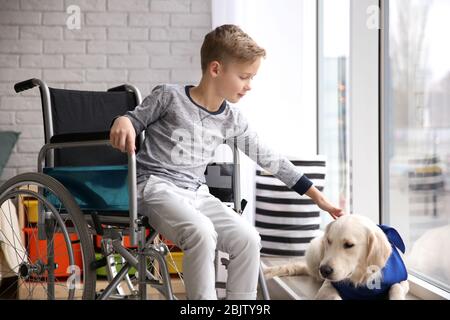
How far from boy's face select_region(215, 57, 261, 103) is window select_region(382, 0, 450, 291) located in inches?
35.1

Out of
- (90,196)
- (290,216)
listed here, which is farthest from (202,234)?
(290,216)

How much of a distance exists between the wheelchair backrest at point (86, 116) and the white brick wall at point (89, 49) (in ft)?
4.38

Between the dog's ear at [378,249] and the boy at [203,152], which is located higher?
the boy at [203,152]

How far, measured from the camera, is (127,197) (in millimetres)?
1613

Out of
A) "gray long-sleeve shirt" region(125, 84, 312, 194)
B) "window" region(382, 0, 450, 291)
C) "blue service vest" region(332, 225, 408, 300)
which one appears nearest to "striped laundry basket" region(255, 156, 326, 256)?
"window" region(382, 0, 450, 291)

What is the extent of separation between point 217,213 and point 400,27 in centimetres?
137

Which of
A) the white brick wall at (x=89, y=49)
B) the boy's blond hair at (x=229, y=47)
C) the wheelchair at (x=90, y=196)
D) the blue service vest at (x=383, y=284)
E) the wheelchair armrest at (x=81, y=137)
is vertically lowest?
the blue service vest at (x=383, y=284)

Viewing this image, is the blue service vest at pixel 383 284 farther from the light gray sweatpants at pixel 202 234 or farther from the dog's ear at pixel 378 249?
the light gray sweatpants at pixel 202 234

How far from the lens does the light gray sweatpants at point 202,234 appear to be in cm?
140

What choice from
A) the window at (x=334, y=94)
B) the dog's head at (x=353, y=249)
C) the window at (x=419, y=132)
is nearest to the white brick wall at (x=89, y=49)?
the window at (x=334, y=94)

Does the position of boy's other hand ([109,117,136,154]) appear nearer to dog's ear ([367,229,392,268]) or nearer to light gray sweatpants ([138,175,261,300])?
light gray sweatpants ([138,175,261,300])
